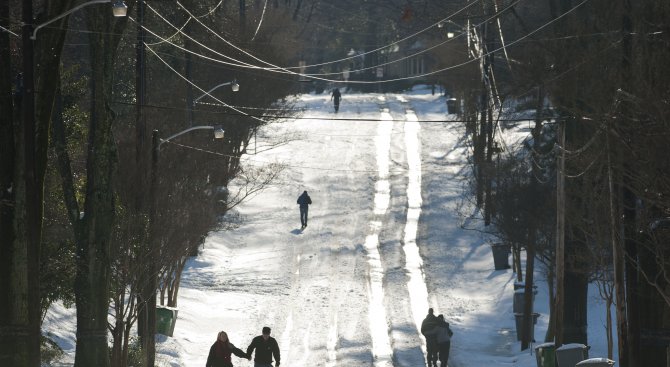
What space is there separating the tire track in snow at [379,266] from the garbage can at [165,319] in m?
4.93

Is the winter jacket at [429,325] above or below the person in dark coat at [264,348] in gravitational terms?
below

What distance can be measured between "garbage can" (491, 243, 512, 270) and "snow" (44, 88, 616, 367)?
0.32 meters

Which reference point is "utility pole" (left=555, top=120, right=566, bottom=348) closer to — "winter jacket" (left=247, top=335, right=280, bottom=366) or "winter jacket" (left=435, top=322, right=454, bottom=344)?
"winter jacket" (left=435, top=322, right=454, bottom=344)

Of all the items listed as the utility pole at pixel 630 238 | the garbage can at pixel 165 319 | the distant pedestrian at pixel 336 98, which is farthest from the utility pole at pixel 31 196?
the distant pedestrian at pixel 336 98

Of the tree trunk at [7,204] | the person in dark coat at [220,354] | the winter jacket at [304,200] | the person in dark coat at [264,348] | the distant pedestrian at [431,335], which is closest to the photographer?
the tree trunk at [7,204]

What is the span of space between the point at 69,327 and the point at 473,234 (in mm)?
21986

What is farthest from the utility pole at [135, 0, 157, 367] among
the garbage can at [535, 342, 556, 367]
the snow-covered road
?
the garbage can at [535, 342, 556, 367]

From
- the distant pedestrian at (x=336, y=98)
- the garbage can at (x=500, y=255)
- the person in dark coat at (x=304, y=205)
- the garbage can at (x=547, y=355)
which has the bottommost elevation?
the garbage can at (x=547, y=355)

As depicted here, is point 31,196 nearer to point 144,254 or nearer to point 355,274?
point 144,254

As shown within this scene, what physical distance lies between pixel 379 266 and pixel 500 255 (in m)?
4.13

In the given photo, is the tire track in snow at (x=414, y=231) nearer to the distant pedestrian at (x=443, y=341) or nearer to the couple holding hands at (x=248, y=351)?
the distant pedestrian at (x=443, y=341)

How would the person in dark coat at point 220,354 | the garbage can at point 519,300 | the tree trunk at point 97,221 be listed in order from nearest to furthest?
the person in dark coat at point 220,354
the tree trunk at point 97,221
the garbage can at point 519,300

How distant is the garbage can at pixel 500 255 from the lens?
40.5 metres

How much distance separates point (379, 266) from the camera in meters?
41.4
